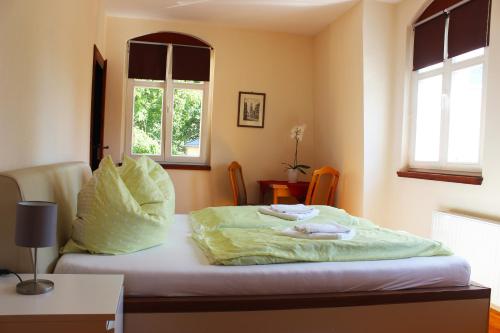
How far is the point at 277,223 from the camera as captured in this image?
2.56 m

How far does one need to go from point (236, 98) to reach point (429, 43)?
221cm

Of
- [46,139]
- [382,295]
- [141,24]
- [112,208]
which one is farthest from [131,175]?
[141,24]

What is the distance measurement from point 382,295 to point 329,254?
29 centimetres

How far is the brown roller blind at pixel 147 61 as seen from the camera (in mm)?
4812

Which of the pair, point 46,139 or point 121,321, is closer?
point 121,321

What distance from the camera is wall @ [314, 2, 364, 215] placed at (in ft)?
13.2

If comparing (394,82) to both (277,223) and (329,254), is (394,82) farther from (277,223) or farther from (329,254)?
(329,254)

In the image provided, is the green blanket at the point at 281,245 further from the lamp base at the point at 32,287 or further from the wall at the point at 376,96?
the wall at the point at 376,96

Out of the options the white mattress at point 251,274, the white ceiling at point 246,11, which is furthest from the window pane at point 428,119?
the white mattress at point 251,274

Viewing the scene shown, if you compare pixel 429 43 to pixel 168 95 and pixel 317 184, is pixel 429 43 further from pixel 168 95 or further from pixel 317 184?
pixel 168 95

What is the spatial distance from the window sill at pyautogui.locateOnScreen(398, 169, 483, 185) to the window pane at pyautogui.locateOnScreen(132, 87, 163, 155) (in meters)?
2.78

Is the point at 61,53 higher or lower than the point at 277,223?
higher

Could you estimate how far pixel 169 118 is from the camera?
4910mm

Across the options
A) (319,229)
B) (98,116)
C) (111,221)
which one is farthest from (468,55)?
(98,116)
